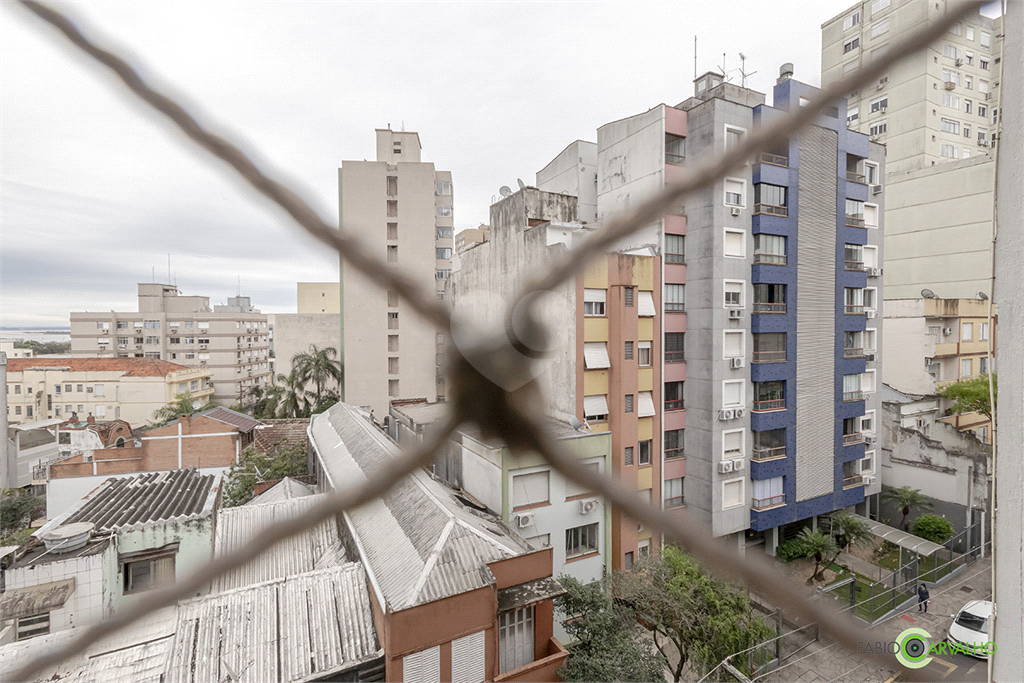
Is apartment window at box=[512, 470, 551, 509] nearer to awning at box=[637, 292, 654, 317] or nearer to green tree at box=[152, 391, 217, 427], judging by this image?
awning at box=[637, 292, 654, 317]

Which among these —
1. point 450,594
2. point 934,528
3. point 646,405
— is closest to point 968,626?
point 934,528

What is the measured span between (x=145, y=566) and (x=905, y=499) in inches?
369

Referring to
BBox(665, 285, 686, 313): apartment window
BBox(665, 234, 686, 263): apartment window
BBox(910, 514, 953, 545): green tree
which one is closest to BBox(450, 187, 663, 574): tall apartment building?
BBox(665, 285, 686, 313): apartment window

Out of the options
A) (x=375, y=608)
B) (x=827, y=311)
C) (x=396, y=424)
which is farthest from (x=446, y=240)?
(x=375, y=608)

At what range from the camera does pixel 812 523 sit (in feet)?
23.2

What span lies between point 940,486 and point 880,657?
9634mm

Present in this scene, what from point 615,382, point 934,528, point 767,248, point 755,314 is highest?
point 767,248

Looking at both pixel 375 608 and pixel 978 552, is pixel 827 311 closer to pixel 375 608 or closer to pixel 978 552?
pixel 978 552

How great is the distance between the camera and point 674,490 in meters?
6.43

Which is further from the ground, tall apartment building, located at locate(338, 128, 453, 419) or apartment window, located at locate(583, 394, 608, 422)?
tall apartment building, located at locate(338, 128, 453, 419)

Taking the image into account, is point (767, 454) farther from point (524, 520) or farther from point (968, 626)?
point (524, 520)

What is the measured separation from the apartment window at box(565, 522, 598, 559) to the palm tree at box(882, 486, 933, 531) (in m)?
5.54

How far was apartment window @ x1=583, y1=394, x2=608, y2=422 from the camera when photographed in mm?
5426

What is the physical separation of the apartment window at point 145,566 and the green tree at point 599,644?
2585 mm
